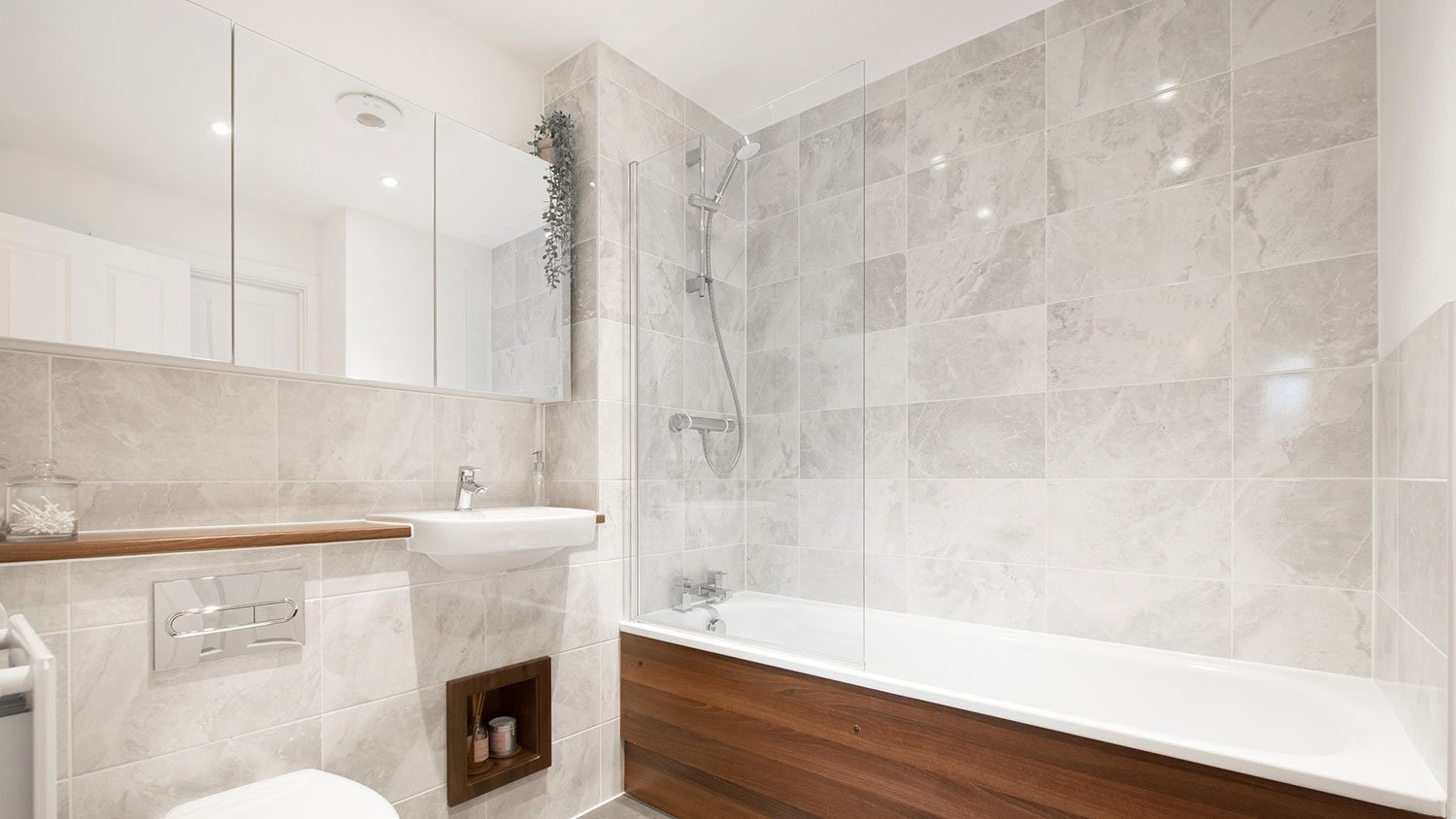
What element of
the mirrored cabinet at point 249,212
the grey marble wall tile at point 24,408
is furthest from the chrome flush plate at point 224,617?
the mirrored cabinet at point 249,212

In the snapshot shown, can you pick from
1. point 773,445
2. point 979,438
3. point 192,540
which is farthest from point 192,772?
point 979,438

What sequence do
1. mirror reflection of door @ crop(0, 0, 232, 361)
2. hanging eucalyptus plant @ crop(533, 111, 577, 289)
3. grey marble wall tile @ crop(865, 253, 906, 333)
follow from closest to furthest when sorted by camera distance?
mirror reflection of door @ crop(0, 0, 232, 361)
hanging eucalyptus plant @ crop(533, 111, 577, 289)
grey marble wall tile @ crop(865, 253, 906, 333)

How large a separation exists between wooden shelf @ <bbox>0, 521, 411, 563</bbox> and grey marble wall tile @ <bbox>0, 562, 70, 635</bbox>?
0.06 metres

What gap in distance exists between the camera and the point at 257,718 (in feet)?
5.32

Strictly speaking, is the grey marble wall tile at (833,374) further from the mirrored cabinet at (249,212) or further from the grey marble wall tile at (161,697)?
the grey marble wall tile at (161,697)

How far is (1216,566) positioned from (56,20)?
3095 mm

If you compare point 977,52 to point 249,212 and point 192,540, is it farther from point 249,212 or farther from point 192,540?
point 192,540

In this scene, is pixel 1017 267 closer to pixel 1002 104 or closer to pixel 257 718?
pixel 1002 104

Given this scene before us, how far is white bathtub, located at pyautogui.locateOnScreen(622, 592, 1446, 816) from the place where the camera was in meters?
1.26

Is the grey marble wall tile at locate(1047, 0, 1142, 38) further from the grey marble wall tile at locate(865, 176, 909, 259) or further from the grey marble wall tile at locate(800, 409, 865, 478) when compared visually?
the grey marble wall tile at locate(800, 409, 865, 478)

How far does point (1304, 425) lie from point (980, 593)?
40.4 inches

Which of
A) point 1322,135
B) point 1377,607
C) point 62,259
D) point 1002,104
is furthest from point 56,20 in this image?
point 1377,607

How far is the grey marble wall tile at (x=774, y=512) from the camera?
2.12 metres

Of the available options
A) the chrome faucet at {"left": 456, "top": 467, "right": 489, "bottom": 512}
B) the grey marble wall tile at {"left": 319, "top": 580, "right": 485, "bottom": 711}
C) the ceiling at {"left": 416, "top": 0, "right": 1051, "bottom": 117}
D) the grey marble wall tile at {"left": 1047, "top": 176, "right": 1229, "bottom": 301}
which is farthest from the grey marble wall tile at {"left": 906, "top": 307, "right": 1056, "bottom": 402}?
the grey marble wall tile at {"left": 319, "top": 580, "right": 485, "bottom": 711}
